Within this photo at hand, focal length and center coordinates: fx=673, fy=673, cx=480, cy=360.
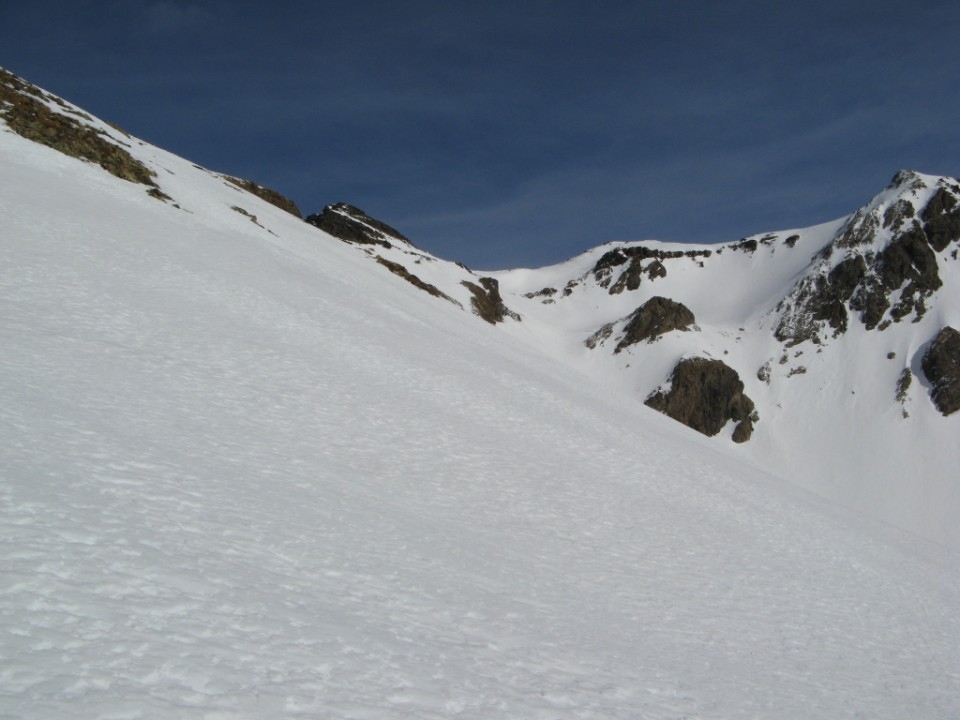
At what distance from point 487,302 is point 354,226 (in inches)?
866

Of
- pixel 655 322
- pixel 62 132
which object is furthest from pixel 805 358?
pixel 62 132

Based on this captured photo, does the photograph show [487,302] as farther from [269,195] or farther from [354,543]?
[354,543]

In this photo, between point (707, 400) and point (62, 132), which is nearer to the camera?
point (62, 132)

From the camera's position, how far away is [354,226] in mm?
96312

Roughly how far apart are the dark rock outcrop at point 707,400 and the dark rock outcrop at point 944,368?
23335mm

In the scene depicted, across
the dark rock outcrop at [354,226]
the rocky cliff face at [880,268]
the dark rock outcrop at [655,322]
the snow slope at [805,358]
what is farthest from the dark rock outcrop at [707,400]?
the dark rock outcrop at [354,226]

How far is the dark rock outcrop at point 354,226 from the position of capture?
93875 millimetres

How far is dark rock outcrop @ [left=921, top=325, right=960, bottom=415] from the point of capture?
3519 inches

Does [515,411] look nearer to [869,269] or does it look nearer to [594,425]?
[594,425]

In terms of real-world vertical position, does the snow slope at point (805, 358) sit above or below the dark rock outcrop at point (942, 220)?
below

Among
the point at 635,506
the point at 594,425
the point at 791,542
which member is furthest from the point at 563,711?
the point at 594,425

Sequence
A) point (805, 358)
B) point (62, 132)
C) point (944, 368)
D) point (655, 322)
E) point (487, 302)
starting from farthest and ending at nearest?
point (655, 322) < point (805, 358) < point (487, 302) < point (944, 368) < point (62, 132)

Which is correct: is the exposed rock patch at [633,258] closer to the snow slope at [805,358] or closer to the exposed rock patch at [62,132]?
the snow slope at [805,358]

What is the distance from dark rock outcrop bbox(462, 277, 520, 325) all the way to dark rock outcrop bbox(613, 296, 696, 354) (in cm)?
1852
